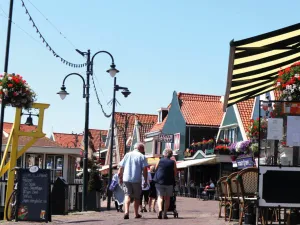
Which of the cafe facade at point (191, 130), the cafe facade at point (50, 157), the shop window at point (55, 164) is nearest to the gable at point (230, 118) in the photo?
the cafe facade at point (191, 130)

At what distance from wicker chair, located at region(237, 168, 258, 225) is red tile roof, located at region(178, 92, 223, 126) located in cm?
5012

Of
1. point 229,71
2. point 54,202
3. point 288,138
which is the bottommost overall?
point 54,202

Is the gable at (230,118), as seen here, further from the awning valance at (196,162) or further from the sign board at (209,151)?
the awning valance at (196,162)

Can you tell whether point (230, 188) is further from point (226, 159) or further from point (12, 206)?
point (226, 159)

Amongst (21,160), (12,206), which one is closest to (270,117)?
(12,206)

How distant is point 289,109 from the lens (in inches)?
431

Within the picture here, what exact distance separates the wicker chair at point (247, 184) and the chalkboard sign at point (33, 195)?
4.46m

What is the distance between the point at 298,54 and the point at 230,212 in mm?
3356

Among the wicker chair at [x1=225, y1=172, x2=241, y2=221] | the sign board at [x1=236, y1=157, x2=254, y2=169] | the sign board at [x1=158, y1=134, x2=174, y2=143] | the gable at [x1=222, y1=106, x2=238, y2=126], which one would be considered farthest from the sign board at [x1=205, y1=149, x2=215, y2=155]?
the wicker chair at [x1=225, y1=172, x2=241, y2=221]

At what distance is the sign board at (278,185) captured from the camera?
36.0 feet

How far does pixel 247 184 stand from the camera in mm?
12352

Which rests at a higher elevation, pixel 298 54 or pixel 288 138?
pixel 298 54

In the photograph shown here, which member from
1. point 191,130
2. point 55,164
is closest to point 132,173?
point 55,164

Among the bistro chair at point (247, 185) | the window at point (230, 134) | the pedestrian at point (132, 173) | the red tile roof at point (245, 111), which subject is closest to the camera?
the bistro chair at point (247, 185)
